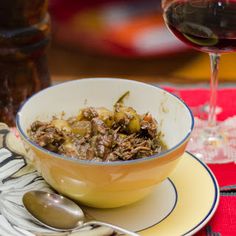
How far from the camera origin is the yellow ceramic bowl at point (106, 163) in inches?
28.8

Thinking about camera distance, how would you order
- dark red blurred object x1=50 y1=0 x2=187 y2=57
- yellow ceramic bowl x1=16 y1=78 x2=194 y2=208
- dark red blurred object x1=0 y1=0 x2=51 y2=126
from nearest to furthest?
yellow ceramic bowl x1=16 y1=78 x2=194 y2=208 < dark red blurred object x1=0 y1=0 x2=51 y2=126 < dark red blurred object x1=50 y1=0 x2=187 y2=57

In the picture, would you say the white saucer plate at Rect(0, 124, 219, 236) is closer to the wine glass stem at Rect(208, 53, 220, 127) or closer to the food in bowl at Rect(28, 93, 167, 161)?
the food in bowl at Rect(28, 93, 167, 161)

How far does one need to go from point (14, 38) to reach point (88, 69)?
101 cm

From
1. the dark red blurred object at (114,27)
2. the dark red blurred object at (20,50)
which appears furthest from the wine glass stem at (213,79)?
the dark red blurred object at (114,27)

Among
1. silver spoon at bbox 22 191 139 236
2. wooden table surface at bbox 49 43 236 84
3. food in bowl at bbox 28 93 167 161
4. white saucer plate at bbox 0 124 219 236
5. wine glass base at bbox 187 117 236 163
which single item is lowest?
wooden table surface at bbox 49 43 236 84

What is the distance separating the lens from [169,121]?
0.89 meters

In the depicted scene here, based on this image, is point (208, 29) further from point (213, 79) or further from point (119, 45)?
point (119, 45)

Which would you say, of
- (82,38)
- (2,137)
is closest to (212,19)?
(2,137)

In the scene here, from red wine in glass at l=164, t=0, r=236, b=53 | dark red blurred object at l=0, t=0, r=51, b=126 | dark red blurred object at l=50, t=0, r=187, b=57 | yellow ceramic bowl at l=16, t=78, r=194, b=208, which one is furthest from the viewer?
dark red blurred object at l=50, t=0, r=187, b=57

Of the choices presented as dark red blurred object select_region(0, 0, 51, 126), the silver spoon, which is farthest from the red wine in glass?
the silver spoon

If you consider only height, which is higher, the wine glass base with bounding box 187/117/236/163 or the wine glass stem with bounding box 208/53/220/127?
the wine glass stem with bounding box 208/53/220/127

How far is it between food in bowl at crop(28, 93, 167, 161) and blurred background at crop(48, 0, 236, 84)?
1076mm

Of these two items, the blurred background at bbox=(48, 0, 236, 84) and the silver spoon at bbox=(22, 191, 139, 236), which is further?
the blurred background at bbox=(48, 0, 236, 84)

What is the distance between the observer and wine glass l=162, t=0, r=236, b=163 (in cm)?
101
